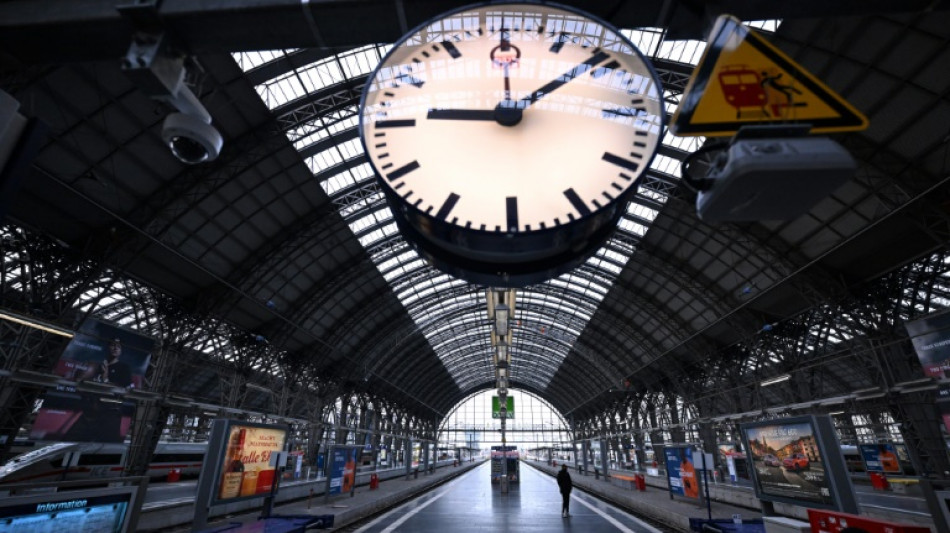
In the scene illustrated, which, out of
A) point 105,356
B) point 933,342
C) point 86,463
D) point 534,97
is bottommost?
point 86,463

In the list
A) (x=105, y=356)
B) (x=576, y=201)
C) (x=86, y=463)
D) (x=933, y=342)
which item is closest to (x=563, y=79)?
(x=576, y=201)

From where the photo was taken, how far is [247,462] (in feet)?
42.6

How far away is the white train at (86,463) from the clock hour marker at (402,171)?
18114 millimetres

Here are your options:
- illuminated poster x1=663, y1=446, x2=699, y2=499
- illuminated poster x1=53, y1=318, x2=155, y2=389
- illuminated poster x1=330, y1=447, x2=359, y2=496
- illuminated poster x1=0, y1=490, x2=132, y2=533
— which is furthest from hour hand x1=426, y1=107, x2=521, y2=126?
illuminated poster x1=53, y1=318, x2=155, y2=389

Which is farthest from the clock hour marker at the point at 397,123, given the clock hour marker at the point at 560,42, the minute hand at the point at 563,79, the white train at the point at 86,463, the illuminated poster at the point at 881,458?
the illuminated poster at the point at 881,458

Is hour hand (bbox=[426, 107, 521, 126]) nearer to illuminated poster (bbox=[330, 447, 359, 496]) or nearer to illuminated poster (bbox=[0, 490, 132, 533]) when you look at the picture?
illuminated poster (bbox=[0, 490, 132, 533])

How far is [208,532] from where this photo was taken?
8.80 metres

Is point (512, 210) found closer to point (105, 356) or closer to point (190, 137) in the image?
point (190, 137)

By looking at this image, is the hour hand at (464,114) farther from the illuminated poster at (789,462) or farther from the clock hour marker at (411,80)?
the illuminated poster at (789,462)

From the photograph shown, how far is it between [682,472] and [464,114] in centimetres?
2284

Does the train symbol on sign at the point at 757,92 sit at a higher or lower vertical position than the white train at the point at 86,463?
higher

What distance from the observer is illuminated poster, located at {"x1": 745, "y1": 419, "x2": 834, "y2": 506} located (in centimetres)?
1023

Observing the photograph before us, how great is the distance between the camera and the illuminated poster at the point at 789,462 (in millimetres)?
10234

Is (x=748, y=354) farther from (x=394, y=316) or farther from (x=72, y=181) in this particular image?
(x=72, y=181)
